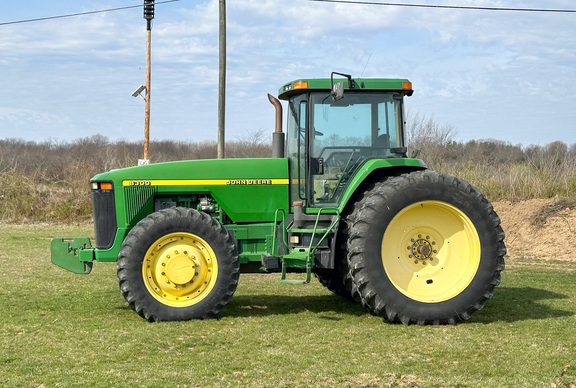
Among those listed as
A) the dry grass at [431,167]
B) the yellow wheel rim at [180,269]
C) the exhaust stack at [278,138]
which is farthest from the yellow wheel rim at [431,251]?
the dry grass at [431,167]

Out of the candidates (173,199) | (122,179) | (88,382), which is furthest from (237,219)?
(88,382)

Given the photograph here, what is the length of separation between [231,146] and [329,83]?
15.2 m

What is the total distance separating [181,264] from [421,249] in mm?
2394

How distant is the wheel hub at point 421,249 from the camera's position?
7461 millimetres

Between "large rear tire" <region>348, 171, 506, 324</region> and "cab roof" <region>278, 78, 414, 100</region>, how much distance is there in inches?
40.2

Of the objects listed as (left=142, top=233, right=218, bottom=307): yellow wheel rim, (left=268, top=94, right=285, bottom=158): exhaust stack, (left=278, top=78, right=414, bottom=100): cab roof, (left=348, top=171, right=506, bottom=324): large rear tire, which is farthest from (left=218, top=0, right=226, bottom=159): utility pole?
(left=348, top=171, right=506, bottom=324): large rear tire

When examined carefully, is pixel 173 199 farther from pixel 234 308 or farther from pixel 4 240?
pixel 4 240

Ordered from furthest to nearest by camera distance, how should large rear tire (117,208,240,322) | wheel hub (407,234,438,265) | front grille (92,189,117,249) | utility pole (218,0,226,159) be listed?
utility pole (218,0,226,159) < front grille (92,189,117,249) < wheel hub (407,234,438,265) < large rear tire (117,208,240,322)

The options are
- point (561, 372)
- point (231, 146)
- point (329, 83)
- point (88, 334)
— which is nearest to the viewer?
point (561, 372)

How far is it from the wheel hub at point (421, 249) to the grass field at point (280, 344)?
74 centimetres

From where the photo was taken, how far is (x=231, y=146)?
22.8m

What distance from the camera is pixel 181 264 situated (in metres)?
7.30

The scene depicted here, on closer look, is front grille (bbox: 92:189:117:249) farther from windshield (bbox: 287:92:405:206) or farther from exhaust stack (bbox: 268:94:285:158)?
windshield (bbox: 287:92:405:206)

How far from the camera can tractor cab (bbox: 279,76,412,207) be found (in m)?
7.72
